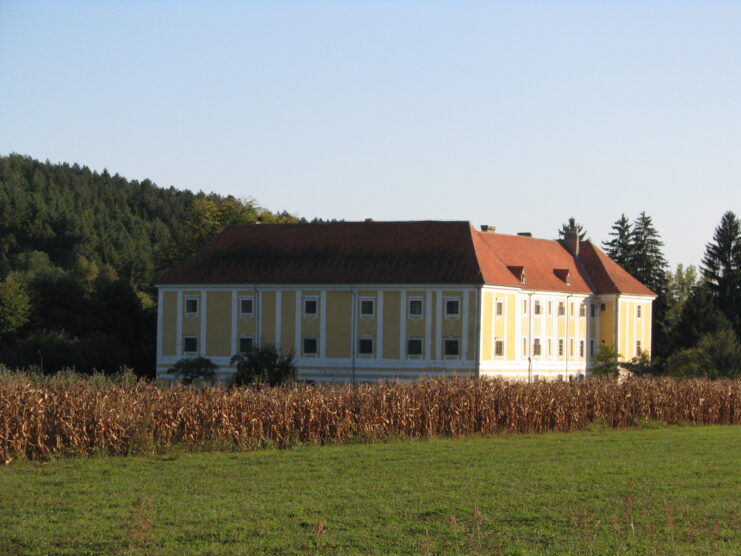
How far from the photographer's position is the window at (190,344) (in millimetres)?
77062

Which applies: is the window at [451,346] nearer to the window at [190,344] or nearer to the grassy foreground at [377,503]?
the window at [190,344]

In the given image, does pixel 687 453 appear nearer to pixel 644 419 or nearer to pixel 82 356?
pixel 644 419

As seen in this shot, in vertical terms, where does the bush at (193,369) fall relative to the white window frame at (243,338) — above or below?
below

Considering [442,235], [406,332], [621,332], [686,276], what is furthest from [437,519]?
[686,276]

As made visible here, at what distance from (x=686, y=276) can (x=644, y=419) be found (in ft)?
312

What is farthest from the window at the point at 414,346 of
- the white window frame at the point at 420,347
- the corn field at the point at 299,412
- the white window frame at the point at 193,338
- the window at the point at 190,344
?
the corn field at the point at 299,412

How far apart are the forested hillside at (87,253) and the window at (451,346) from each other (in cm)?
2352

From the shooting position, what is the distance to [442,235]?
256ft

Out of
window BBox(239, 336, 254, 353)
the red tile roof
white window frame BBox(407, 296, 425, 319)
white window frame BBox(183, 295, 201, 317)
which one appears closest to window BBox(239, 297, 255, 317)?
the red tile roof

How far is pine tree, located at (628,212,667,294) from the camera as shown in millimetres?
110812

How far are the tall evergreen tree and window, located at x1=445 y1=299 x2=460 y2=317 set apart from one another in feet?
149

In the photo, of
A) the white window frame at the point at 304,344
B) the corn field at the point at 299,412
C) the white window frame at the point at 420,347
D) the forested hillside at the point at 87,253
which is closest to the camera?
the corn field at the point at 299,412

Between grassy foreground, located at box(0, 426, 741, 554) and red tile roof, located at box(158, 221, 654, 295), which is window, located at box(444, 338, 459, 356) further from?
grassy foreground, located at box(0, 426, 741, 554)

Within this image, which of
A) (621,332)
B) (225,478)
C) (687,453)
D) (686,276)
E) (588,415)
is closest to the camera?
(225,478)
